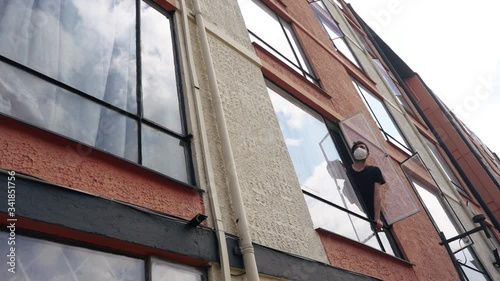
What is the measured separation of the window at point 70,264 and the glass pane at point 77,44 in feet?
4.31

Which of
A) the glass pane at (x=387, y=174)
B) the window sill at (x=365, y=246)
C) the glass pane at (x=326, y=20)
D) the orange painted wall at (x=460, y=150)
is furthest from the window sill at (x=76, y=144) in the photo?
the orange painted wall at (x=460, y=150)

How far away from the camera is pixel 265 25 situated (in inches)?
284

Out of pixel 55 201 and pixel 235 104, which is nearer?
pixel 55 201

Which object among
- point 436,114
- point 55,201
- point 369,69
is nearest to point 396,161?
point 369,69

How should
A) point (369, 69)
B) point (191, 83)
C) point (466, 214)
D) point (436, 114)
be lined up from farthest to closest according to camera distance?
point (436, 114), point (369, 69), point (466, 214), point (191, 83)

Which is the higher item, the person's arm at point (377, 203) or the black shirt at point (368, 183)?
the black shirt at point (368, 183)

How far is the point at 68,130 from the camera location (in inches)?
107

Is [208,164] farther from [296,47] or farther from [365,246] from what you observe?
[296,47]

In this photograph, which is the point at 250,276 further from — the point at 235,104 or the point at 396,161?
the point at 396,161

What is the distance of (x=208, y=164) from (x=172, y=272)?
40.7 inches

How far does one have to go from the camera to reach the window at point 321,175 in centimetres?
479

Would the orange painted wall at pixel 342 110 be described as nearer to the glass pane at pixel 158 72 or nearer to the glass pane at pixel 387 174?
the glass pane at pixel 387 174

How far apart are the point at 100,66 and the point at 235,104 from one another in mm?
1512

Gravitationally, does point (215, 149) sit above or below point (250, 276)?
above
